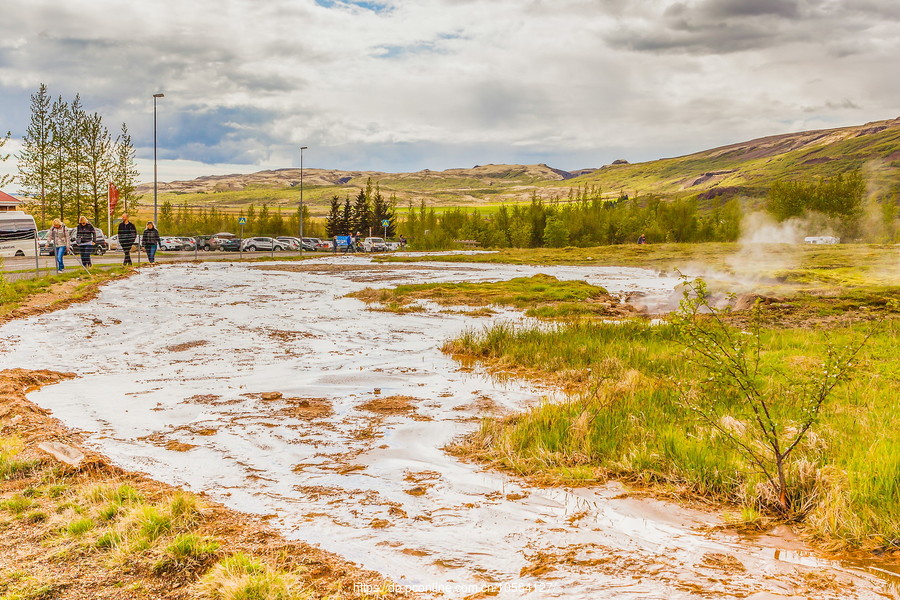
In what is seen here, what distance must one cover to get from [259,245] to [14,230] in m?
31.5

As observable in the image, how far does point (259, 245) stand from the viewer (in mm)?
63531

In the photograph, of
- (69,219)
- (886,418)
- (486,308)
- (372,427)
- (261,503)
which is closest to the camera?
(261,503)

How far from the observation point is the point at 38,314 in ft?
48.5

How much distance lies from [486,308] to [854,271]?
45.5ft

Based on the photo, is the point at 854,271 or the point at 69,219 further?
the point at 69,219

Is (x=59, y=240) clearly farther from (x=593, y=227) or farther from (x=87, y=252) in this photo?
(x=593, y=227)

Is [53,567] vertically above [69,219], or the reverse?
[69,219]

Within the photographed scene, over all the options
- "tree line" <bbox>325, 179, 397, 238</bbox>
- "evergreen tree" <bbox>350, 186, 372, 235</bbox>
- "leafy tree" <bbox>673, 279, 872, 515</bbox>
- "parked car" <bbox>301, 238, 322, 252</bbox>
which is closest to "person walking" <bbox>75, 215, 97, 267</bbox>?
"leafy tree" <bbox>673, 279, 872, 515</bbox>

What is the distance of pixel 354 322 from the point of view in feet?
50.8

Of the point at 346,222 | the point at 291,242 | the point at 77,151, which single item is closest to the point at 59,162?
the point at 77,151

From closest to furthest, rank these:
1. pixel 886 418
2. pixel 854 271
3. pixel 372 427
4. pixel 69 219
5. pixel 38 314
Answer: pixel 886 418 → pixel 372 427 → pixel 38 314 → pixel 854 271 → pixel 69 219

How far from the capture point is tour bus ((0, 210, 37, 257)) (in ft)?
103

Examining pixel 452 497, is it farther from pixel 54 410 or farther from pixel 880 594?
pixel 54 410

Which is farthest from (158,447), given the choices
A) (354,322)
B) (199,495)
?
(354,322)
